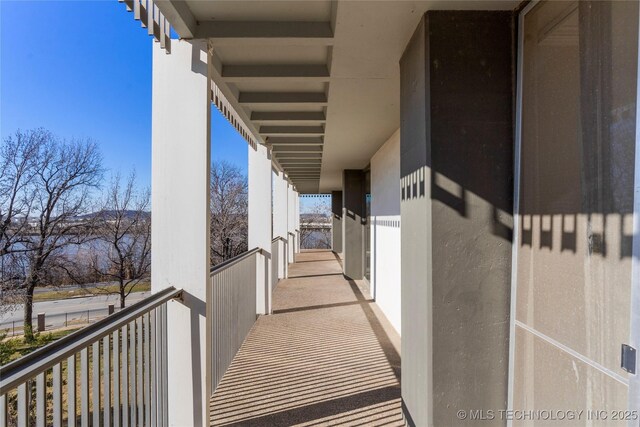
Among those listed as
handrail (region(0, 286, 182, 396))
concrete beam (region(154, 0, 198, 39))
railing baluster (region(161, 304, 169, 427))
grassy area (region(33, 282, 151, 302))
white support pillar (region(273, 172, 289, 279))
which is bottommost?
grassy area (region(33, 282, 151, 302))

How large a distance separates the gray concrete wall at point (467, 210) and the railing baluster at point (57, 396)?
5.24 ft

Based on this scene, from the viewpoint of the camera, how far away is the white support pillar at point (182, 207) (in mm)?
2154

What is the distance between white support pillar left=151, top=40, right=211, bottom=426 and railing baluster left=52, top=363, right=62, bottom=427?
0.96 metres

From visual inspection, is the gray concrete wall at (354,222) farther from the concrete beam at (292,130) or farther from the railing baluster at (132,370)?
the railing baluster at (132,370)

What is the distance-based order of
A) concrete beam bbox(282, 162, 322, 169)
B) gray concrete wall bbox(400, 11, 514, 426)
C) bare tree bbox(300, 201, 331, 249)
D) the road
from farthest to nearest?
bare tree bbox(300, 201, 331, 249), the road, concrete beam bbox(282, 162, 322, 169), gray concrete wall bbox(400, 11, 514, 426)

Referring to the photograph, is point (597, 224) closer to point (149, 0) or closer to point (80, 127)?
point (149, 0)

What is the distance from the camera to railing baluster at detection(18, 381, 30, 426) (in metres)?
1.03

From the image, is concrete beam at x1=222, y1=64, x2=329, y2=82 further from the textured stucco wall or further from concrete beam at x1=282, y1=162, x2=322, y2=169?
concrete beam at x1=282, y1=162, x2=322, y2=169

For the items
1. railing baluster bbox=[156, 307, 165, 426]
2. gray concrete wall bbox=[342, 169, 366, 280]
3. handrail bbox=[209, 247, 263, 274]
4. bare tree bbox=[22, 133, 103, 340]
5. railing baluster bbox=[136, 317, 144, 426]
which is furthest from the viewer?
A: bare tree bbox=[22, 133, 103, 340]

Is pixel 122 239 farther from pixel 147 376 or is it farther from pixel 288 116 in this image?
pixel 147 376

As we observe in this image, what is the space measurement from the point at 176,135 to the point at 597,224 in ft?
7.16

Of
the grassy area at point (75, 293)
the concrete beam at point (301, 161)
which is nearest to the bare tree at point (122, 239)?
the grassy area at point (75, 293)

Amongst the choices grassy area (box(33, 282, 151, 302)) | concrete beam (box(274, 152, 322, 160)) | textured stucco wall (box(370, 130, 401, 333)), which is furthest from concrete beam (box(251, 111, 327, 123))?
grassy area (box(33, 282, 151, 302))

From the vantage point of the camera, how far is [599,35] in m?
1.34
